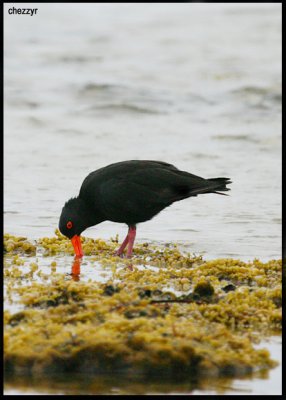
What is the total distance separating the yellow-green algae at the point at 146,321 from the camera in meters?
5.08

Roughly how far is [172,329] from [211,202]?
5978mm

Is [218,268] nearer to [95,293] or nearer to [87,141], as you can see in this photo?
[95,293]

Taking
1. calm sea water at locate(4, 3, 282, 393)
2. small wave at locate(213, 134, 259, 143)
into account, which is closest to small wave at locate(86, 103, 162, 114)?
calm sea water at locate(4, 3, 282, 393)

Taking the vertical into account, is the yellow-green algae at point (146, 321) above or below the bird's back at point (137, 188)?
below

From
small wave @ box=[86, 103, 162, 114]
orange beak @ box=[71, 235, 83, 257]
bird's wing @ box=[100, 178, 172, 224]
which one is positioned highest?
small wave @ box=[86, 103, 162, 114]

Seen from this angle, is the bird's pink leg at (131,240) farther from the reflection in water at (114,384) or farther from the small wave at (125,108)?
the small wave at (125,108)

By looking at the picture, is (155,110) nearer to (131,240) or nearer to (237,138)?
(237,138)

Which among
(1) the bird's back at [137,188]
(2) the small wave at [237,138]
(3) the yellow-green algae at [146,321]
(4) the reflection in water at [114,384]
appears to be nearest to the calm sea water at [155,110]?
(2) the small wave at [237,138]

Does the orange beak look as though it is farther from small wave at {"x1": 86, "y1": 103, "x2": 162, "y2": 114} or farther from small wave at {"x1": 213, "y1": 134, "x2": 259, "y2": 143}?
small wave at {"x1": 86, "y1": 103, "x2": 162, "y2": 114}

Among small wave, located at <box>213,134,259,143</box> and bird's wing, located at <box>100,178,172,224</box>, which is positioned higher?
small wave, located at <box>213,134,259,143</box>

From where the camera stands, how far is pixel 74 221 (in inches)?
336

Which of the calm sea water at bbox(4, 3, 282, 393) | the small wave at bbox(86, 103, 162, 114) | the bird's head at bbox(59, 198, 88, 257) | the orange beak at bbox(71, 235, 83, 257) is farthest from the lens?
the small wave at bbox(86, 103, 162, 114)

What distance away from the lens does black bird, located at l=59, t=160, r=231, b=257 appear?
848 cm

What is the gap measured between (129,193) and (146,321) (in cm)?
323
